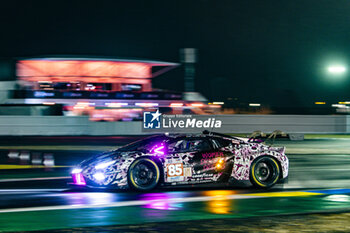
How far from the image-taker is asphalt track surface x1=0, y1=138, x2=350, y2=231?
20.5 feet

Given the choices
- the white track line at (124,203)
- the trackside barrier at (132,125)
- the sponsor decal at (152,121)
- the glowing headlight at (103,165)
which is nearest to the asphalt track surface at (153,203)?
the white track line at (124,203)

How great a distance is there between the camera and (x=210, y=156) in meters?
8.55

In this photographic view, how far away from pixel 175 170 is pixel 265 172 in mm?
1773

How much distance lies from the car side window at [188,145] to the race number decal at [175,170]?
271mm

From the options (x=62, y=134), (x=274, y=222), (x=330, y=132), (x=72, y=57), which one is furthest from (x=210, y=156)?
(x=72, y=57)

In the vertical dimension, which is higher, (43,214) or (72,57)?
(72,57)

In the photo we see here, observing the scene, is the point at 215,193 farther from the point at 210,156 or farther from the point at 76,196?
the point at 76,196

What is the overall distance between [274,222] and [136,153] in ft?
10.4

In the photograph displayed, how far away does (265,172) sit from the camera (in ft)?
29.1

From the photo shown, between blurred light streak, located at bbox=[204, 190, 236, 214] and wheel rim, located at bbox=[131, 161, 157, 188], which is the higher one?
wheel rim, located at bbox=[131, 161, 157, 188]

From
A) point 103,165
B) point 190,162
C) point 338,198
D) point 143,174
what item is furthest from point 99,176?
point 338,198

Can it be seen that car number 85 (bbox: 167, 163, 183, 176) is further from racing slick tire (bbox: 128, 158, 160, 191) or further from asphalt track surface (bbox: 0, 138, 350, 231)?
asphalt track surface (bbox: 0, 138, 350, 231)

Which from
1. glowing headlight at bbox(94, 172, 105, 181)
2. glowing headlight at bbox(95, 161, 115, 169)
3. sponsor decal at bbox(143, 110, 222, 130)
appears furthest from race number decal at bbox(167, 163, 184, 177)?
sponsor decal at bbox(143, 110, 222, 130)

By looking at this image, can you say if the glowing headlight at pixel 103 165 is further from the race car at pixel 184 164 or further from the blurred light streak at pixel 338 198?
the blurred light streak at pixel 338 198
